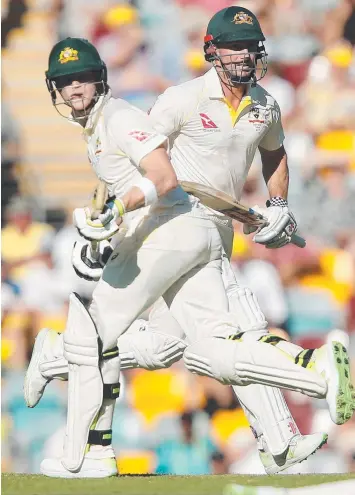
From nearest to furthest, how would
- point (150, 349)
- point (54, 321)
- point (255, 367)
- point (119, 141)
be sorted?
point (255, 367) < point (119, 141) < point (150, 349) < point (54, 321)

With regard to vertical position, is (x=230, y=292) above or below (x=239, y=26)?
below

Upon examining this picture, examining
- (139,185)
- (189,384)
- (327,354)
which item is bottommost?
(189,384)

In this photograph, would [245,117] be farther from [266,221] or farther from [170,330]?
[170,330]

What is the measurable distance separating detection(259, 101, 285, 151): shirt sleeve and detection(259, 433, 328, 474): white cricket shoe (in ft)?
4.45

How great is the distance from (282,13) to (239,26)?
4.39 metres

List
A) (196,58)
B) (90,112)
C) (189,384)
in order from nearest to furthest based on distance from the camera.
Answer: (90,112)
(189,384)
(196,58)

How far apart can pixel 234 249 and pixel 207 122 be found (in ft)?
10.7

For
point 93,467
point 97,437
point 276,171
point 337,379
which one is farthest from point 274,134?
point 93,467

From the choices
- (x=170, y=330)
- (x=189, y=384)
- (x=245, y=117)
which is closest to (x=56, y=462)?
(x=170, y=330)

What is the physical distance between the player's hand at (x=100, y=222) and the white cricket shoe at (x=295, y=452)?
1424 mm

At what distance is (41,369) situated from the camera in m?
5.84

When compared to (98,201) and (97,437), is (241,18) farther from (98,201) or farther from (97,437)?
(97,437)

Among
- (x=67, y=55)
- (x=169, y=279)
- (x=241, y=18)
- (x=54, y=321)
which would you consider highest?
(x=241, y=18)

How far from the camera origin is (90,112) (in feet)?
16.4
